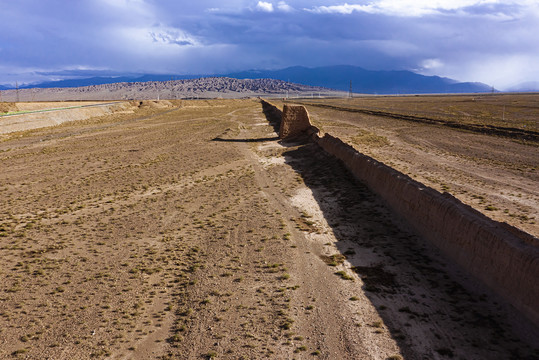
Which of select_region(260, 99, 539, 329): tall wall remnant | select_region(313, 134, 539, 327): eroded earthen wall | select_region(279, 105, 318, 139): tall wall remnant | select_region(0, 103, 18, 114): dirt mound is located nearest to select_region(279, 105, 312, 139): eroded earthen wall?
select_region(279, 105, 318, 139): tall wall remnant

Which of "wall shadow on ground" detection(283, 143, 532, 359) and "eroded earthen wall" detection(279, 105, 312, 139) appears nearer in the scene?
"wall shadow on ground" detection(283, 143, 532, 359)

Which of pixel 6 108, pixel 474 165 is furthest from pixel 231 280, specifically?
pixel 6 108

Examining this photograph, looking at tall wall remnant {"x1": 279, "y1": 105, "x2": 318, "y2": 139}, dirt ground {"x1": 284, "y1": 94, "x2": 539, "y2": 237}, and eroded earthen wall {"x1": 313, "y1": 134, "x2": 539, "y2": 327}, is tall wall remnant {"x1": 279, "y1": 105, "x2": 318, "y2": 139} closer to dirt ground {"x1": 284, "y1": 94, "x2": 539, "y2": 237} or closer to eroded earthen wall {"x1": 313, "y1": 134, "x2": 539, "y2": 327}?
dirt ground {"x1": 284, "y1": 94, "x2": 539, "y2": 237}

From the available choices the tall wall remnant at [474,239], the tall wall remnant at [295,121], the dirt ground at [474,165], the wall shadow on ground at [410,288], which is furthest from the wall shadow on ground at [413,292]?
the tall wall remnant at [295,121]

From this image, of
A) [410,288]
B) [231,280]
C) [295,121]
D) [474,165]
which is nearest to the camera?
[410,288]

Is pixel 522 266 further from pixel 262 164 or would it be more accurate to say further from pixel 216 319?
pixel 262 164

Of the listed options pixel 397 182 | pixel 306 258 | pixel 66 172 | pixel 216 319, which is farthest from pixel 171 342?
pixel 66 172

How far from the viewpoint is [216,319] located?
7.34 m

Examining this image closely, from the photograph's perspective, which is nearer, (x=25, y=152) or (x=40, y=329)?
(x=40, y=329)

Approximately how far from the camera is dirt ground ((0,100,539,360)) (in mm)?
6605

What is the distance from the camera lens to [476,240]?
838cm

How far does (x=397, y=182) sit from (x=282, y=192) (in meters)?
4.94

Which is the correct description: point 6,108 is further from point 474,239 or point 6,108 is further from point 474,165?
point 474,239

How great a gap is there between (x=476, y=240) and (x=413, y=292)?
1.72 m
